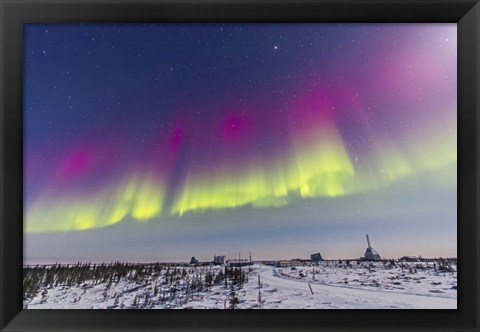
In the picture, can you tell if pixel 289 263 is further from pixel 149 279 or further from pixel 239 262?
pixel 149 279

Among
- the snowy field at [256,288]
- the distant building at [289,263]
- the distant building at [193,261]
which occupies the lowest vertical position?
the snowy field at [256,288]

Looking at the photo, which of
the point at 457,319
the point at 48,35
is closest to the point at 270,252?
the point at 457,319

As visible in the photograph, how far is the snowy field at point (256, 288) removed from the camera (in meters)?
1.19

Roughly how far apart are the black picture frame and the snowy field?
0.04m

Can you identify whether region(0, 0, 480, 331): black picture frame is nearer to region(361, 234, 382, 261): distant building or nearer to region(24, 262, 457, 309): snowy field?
region(24, 262, 457, 309): snowy field

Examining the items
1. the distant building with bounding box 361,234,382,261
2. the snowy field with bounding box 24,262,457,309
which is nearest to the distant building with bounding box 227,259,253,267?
the snowy field with bounding box 24,262,457,309

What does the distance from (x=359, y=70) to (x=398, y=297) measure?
745mm

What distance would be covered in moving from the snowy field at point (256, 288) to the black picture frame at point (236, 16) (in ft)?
0.12

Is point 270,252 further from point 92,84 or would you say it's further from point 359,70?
point 92,84

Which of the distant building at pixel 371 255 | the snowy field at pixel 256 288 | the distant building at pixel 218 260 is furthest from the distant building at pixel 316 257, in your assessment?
the distant building at pixel 218 260

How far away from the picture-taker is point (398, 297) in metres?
1.20

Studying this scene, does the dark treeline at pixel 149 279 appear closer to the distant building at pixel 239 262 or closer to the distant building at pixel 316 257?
the distant building at pixel 239 262

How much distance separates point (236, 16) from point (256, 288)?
0.86 m

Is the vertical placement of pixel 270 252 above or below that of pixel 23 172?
below
